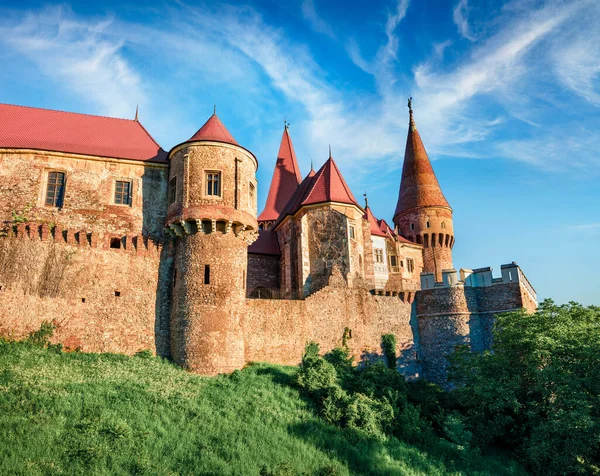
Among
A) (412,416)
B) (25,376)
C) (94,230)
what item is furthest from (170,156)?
(412,416)

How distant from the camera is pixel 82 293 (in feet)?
70.8

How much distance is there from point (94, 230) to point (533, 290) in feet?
85.7

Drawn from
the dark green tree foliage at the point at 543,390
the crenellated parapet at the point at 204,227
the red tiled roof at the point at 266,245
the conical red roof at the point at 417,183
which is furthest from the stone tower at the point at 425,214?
the crenellated parapet at the point at 204,227

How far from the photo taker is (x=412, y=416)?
20656 mm

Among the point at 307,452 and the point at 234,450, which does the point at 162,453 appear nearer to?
the point at 234,450

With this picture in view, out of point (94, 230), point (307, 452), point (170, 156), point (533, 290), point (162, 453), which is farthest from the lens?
point (533, 290)

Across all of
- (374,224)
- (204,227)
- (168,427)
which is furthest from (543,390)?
(374,224)

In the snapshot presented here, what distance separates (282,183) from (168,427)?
2930cm

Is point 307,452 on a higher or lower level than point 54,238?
lower

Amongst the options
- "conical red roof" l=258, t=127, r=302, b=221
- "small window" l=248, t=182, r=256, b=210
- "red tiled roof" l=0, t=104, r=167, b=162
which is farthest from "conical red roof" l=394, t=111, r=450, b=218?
"red tiled roof" l=0, t=104, r=167, b=162

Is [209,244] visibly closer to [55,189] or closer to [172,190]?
[172,190]

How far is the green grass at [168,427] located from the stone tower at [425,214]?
2198 cm

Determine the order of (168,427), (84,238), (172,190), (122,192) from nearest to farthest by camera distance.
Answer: (168,427), (84,238), (122,192), (172,190)

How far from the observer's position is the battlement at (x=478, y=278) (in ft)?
92.3
